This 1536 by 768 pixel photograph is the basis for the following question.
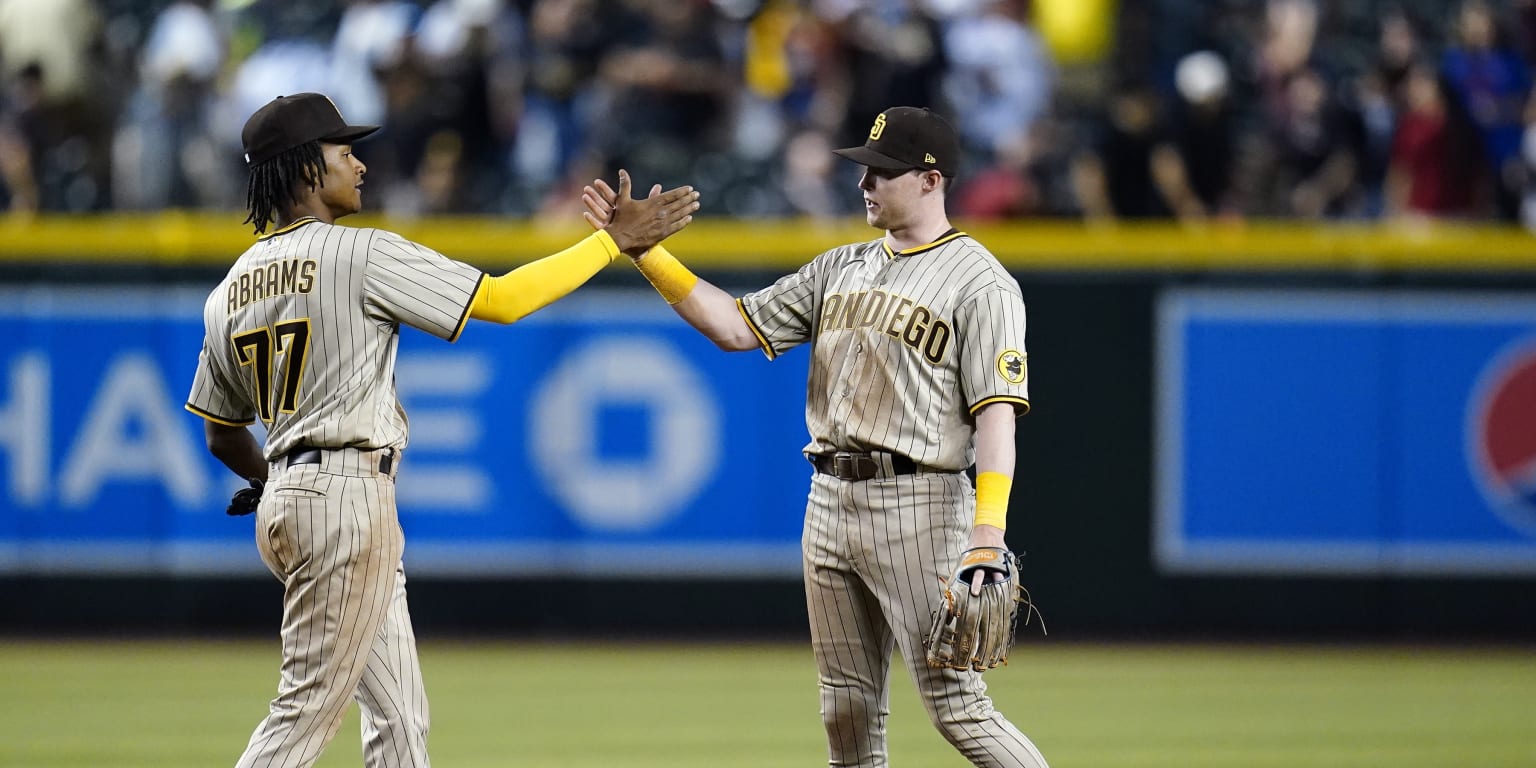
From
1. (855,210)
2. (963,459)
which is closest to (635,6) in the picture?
(855,210)

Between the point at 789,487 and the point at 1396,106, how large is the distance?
470cm

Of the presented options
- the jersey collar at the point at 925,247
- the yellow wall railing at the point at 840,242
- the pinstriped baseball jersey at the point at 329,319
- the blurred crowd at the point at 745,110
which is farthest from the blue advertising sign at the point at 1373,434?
the pinstriped baseball jersey at the point at 329,319

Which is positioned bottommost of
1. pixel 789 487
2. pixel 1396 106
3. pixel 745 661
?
pixel 745 661

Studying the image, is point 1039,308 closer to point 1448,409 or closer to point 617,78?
point 1448,409

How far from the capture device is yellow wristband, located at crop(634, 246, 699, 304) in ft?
18.0

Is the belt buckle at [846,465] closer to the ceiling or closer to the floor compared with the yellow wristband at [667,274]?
closer to the floor

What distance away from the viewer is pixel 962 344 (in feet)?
16.9

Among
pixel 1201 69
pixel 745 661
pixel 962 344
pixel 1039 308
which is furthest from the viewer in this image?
pixel 1201 69

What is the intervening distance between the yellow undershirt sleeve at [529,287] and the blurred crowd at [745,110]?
6206mm

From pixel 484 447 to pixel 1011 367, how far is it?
19.9 ft

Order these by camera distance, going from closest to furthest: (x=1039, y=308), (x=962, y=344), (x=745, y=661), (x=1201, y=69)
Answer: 1. (x=962, y=344)
2. (x=745, y=661)
3. (x=1039, y=308)
4. (x=1201, y=69)

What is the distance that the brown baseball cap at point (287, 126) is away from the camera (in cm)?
493

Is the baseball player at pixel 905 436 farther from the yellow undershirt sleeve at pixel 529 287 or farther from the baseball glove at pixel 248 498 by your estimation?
the baseball glove at pixel 248 498

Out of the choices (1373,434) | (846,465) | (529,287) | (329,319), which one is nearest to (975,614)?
(846,465)
